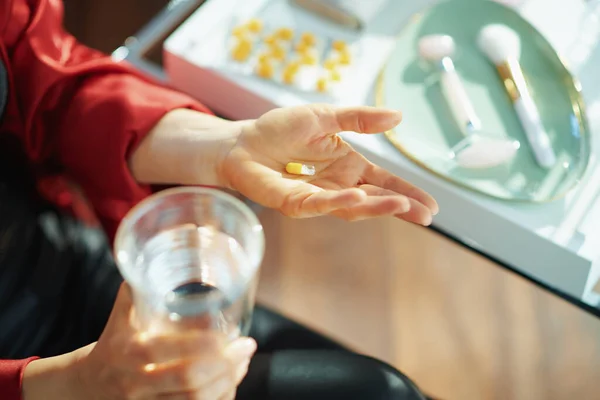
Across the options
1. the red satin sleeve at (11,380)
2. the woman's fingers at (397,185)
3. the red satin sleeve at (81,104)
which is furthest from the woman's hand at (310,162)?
the red satin sleeve at (11,380)

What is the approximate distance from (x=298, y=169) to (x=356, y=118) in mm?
65

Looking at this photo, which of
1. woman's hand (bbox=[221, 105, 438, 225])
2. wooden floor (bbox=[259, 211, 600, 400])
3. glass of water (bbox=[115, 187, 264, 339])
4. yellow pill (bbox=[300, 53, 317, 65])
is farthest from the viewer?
wooden floor (bbox=[259, 211, 600, 400])

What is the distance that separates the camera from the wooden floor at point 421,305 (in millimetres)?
1023

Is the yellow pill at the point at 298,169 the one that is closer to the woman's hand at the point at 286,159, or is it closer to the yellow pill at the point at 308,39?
the woman's hand at the point at 286,159

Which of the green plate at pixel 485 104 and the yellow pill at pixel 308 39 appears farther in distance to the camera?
the yellow pill at pixel 308 39

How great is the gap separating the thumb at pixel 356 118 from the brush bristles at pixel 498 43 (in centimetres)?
23

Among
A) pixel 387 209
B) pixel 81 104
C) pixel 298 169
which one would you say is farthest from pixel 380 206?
pixel 81 104

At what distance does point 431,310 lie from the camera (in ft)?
3.55

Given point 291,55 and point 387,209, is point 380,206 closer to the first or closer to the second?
point 387,209

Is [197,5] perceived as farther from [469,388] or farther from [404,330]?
[469,388]

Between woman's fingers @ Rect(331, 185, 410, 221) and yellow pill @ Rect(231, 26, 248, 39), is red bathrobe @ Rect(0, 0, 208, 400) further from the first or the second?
woman's fingers @ Rect(331, 185, 410, 221)

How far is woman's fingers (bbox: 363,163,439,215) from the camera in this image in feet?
1.68

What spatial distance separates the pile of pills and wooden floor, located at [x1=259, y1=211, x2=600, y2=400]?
47 cm

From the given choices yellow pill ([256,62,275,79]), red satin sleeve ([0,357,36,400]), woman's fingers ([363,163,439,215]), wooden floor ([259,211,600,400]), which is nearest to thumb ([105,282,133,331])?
red satin sleeve ([0,357,36,400])
